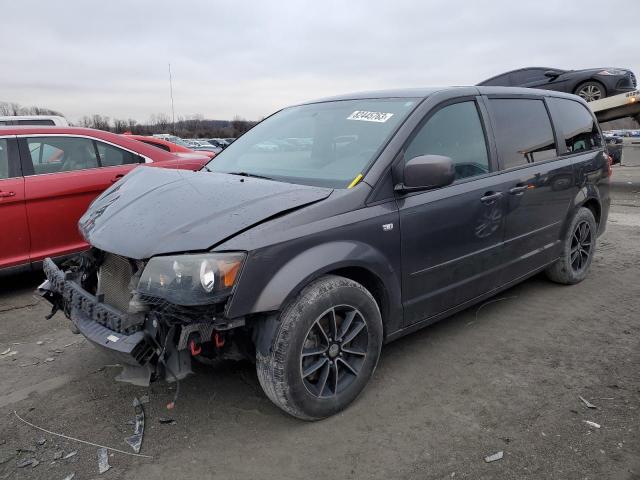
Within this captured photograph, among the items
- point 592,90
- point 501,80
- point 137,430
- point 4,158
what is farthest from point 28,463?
point 592,90

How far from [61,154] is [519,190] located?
435cm

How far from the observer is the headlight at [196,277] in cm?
228

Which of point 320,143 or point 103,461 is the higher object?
point 320,143

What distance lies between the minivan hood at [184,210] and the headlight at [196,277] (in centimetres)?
7

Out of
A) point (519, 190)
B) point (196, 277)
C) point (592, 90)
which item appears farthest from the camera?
point (592, 90)

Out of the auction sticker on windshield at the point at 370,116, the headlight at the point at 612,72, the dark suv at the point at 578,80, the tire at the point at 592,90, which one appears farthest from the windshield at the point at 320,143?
the headlight at the point at 612,72

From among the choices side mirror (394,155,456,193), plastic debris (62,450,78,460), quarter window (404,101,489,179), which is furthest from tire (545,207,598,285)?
plastic debris (62,450,78,460)

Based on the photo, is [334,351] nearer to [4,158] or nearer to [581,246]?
[581,246]

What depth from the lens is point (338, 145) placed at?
322 cm

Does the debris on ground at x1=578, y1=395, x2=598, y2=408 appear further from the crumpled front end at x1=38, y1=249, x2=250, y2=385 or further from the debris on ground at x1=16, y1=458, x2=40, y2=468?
the debris on ground at x1=16, y1=458, x2=40, y2=468

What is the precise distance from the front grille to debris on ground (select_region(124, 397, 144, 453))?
1.95 ft

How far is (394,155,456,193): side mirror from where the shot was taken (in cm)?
281

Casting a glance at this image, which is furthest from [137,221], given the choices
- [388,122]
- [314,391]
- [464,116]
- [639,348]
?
[639,348]

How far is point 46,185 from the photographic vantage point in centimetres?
486
